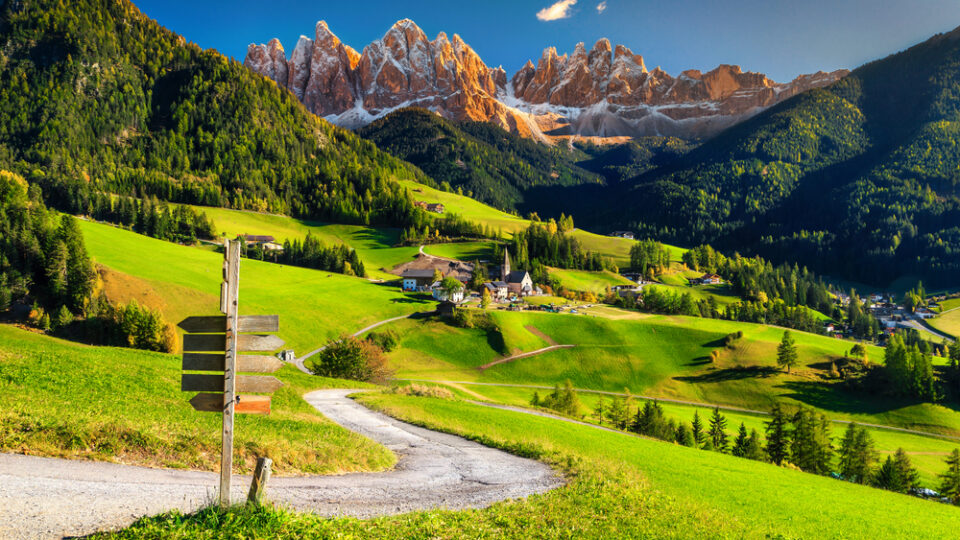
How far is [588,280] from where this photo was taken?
17162 cm

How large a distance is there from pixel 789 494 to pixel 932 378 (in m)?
97.5

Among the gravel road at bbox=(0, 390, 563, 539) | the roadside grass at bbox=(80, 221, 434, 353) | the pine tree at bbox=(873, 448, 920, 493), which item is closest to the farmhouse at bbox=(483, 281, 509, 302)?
the roadside grass at bbox=(80, 221, 434, 353)

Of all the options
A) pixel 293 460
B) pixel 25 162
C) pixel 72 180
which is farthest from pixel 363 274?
pixel 25 162

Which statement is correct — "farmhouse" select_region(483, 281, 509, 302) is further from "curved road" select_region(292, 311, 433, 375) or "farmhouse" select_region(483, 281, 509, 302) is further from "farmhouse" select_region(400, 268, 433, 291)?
"curved road" select_region(292, 311, 433, 375)

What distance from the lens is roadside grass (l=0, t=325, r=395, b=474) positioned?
12305 millimetres

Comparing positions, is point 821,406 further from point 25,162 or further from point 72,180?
point 25,162

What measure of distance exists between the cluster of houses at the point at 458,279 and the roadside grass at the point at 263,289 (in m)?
7.53

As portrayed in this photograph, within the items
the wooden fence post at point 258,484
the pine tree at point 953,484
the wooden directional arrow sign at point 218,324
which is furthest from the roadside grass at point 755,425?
the wooden directional arrow sign at point 218,324

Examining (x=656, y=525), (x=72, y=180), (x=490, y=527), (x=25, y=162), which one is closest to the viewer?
(x=490, y=527)

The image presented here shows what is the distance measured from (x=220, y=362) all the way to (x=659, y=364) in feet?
330

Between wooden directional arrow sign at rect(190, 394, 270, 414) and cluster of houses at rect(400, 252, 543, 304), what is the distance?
110 metres

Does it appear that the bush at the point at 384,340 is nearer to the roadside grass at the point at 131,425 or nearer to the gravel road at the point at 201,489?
the roadside grass at the point at 131,425

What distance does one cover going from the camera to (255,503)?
8.42 meters

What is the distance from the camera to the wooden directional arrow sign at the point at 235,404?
27.2 feet
